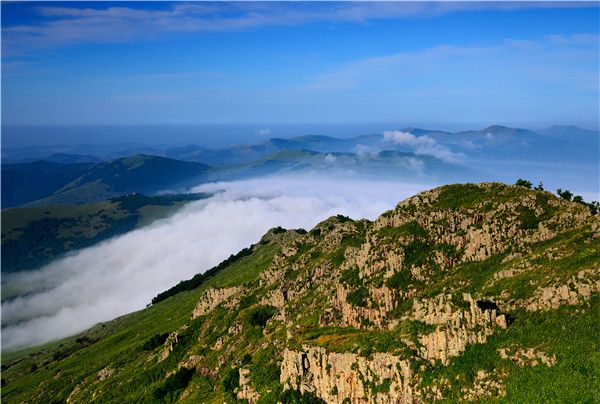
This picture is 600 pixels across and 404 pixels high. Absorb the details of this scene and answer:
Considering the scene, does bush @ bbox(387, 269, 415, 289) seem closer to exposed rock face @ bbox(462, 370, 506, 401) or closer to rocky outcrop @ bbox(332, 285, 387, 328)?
rocky outcrop @ bbox(332, 285, 387, 328)

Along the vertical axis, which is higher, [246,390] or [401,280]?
[401,280]

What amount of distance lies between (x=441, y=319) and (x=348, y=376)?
20889mm

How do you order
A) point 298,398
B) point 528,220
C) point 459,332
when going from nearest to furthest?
point 459,332 < point 298,398 < point 528,220

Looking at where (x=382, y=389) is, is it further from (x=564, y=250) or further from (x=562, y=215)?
(x=562, y=215)

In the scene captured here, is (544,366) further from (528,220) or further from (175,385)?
(175,385)

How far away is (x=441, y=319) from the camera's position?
9119cm

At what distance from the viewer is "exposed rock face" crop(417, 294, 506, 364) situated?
283 feet

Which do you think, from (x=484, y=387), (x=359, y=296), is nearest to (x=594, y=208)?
(x=359, y=296)

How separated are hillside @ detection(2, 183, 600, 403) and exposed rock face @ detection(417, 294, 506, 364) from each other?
194mm

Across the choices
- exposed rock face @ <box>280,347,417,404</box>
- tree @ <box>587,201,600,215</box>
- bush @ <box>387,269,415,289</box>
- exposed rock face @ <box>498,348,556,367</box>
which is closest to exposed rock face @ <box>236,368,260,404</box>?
exposed rock face @ <box>280,347,417,404</box>

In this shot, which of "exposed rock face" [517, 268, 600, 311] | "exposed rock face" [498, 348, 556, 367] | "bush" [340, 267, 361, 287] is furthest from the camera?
"bush" [340, 267, 361, 287]

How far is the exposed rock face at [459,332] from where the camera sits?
86.2 metres

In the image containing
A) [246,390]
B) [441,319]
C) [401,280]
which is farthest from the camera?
[401,280]

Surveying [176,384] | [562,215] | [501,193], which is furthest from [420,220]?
[176,384]
